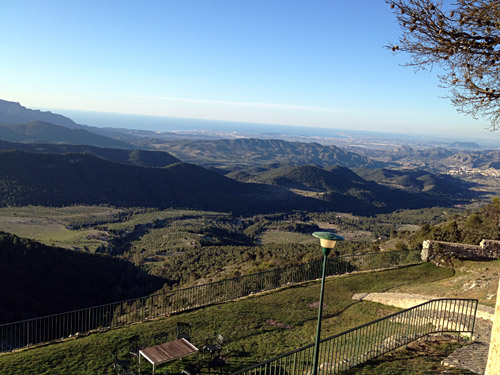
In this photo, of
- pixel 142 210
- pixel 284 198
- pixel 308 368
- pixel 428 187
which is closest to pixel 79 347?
pixel 308 368

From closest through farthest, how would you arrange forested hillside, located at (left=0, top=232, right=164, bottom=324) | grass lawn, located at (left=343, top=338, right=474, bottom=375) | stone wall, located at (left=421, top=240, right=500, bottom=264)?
grass lawn, located at (left=343, top=338, right=474, bottom=375)
stone wall, located at (left=421, top=240, right=500, bottom=264)
forested hillside, located at (left=0, top=232, right=164, bottom=324)

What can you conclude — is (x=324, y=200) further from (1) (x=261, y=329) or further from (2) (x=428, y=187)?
(1) (x=261, y=329)

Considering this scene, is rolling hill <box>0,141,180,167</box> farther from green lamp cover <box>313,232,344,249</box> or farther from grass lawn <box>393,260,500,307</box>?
green lamp cover <box>313,232,344,249</box>

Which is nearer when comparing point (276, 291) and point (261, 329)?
point (261, 329)

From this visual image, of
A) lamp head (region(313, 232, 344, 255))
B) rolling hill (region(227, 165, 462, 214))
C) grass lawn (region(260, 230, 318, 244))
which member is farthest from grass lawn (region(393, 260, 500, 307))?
rolling hill (region(227, 165, 462, 214))

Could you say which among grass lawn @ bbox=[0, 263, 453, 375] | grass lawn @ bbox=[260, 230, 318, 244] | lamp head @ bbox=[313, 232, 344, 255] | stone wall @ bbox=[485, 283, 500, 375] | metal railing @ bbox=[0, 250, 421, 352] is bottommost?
grass lawn @ bbox=[260, 230, 318, 244]

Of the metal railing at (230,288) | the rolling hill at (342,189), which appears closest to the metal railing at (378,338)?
the metal railing at (230,288)
